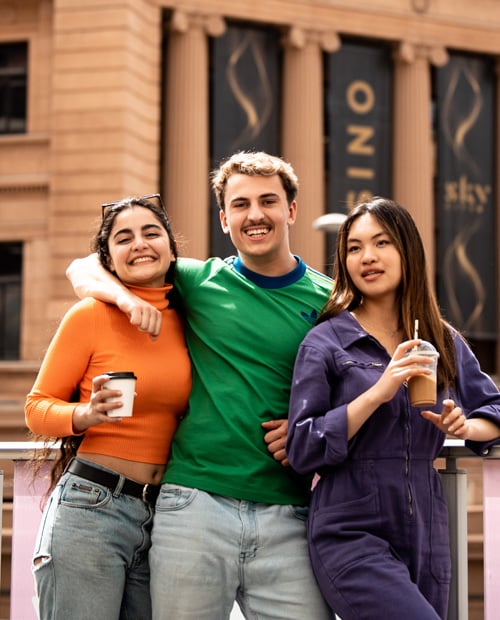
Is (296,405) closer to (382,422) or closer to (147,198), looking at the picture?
(382,422)

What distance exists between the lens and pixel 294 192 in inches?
150

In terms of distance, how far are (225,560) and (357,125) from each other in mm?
22453

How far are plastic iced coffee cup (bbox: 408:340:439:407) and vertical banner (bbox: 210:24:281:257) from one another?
20185 millimetres

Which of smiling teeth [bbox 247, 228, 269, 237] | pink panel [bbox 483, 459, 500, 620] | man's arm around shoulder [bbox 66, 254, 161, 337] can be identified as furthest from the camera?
pink panel [bbox 483, 459, 500, 620]

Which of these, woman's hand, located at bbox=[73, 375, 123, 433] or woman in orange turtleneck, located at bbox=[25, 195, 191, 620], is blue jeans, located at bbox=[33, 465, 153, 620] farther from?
woman's hand, located at bbox=[73, 375, 123, 433]

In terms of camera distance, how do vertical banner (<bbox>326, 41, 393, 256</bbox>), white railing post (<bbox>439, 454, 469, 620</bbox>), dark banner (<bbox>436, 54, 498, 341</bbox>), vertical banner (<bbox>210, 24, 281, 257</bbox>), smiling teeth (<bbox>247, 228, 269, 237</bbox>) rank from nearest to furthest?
smiling teeth (<bbox>247, 228, 269, 237</bbox>)
white railing post (<bbox>439, 454, 469, 620</bbox>)
vertical banner (<bbox>210, 24, 281, 257</bbox>)
vertical banner (<bbox>326, 41, 393, 256</bbox>)
dark banner (<bbox>436, 54, 498, 341</bbox>)

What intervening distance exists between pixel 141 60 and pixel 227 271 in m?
20.3

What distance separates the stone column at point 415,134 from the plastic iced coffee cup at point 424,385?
73.0 ft

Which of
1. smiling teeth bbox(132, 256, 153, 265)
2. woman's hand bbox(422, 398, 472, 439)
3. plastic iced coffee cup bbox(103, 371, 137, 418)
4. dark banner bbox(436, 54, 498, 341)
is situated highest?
dark banner bbox(436, 54, 498, 341)

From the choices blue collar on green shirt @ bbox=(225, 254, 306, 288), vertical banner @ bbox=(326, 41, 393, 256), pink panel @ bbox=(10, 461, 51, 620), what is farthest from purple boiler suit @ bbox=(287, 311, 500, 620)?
vertical banner @ bbox=(326, 41, 393, 256)

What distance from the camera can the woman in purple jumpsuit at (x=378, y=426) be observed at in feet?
10.5

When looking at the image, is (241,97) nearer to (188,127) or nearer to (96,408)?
(188,127)

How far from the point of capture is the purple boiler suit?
323cm

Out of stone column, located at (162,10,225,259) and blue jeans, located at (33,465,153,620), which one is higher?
stone column, located at (162,10,225,259)
